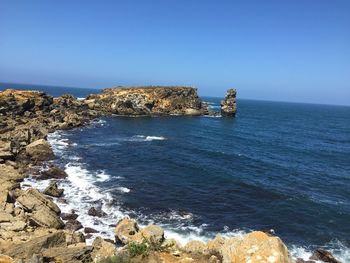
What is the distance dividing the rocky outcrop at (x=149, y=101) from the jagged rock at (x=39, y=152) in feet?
226

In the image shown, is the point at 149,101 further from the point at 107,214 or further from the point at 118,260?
the point at 118,260

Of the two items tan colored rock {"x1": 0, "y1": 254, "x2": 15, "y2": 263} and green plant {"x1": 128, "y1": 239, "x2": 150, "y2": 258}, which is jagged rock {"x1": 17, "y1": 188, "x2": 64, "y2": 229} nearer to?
tan colored rock {"x1": 0, "y1": 254, "x2": 15, "y2": 263}

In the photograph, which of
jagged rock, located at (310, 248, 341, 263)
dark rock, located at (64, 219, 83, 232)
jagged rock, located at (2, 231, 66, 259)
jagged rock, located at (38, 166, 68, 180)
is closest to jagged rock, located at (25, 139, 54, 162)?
jagged rock, located at (38, 166, 68, 180)

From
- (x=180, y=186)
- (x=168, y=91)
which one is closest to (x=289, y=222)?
(x=180, y=186)

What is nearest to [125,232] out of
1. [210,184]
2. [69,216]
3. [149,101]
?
[69,216]

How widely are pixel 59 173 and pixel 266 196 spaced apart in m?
27.3

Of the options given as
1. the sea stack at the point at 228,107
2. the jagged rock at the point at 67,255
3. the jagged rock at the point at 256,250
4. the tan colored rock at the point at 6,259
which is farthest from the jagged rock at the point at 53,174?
the sea stack at the point at 228,107

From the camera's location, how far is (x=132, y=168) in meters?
56.0

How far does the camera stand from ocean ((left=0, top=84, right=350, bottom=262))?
35.7m

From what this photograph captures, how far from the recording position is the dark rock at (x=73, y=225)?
106 ft

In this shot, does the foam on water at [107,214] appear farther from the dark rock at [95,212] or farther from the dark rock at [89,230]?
the dark rock at [89,230]

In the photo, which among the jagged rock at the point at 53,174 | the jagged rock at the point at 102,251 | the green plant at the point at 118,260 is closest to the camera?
the green plant at the point at 118,260

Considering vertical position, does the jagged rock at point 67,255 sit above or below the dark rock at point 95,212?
above

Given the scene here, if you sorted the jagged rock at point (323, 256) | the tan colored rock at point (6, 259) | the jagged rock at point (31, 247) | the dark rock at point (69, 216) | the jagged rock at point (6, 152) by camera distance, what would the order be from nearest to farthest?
the tan colored rock at point (6, 259) → the jagged rock at point (31, 247) → the jagged rock at point (323, 256) → the dark rock at point (69, 216) → the jagged rock at point (6, 152)
